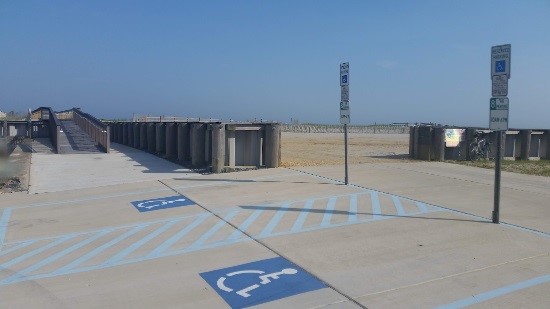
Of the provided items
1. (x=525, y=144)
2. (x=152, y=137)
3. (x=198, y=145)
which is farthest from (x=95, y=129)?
(x=525, y=144)

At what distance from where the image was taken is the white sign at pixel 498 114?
709 cm

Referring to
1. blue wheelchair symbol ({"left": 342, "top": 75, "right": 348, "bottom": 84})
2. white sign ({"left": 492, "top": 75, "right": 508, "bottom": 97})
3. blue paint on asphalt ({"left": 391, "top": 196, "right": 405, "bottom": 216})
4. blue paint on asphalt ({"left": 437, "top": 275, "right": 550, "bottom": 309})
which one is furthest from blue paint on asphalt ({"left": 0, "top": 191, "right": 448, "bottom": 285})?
blue wheelchair symbol ({"left": 342, "top": 75, "right": 348, "bottom": 84})

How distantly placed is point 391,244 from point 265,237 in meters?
1.82

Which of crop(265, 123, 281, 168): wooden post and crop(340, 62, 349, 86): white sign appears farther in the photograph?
crop(265, 123, 281, 168): wooden post

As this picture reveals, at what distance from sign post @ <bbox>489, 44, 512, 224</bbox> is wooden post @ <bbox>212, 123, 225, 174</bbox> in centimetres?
805

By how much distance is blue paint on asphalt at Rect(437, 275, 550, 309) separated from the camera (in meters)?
4.32

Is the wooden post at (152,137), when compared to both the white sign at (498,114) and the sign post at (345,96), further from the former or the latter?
the white sign at (498,114)

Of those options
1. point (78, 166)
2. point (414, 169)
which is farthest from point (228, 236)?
point (78, 166)

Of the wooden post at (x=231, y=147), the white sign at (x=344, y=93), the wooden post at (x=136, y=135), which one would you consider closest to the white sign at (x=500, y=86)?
the white sign at (x=344, y=93)

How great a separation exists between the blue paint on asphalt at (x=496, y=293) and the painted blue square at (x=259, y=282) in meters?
1.36

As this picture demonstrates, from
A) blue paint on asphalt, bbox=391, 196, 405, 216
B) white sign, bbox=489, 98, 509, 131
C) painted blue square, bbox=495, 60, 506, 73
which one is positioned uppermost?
painted blue square, bbox=495, 60, 506, 73

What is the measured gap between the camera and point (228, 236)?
6.64 meters

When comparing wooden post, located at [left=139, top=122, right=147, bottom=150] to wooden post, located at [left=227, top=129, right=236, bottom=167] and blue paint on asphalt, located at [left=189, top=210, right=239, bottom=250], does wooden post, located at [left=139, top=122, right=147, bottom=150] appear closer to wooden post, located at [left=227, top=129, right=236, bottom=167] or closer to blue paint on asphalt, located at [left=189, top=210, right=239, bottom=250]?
wooden post, located at [left=227, top=129, right=236, bottom=167]

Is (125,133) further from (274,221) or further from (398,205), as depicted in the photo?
(398,205)
